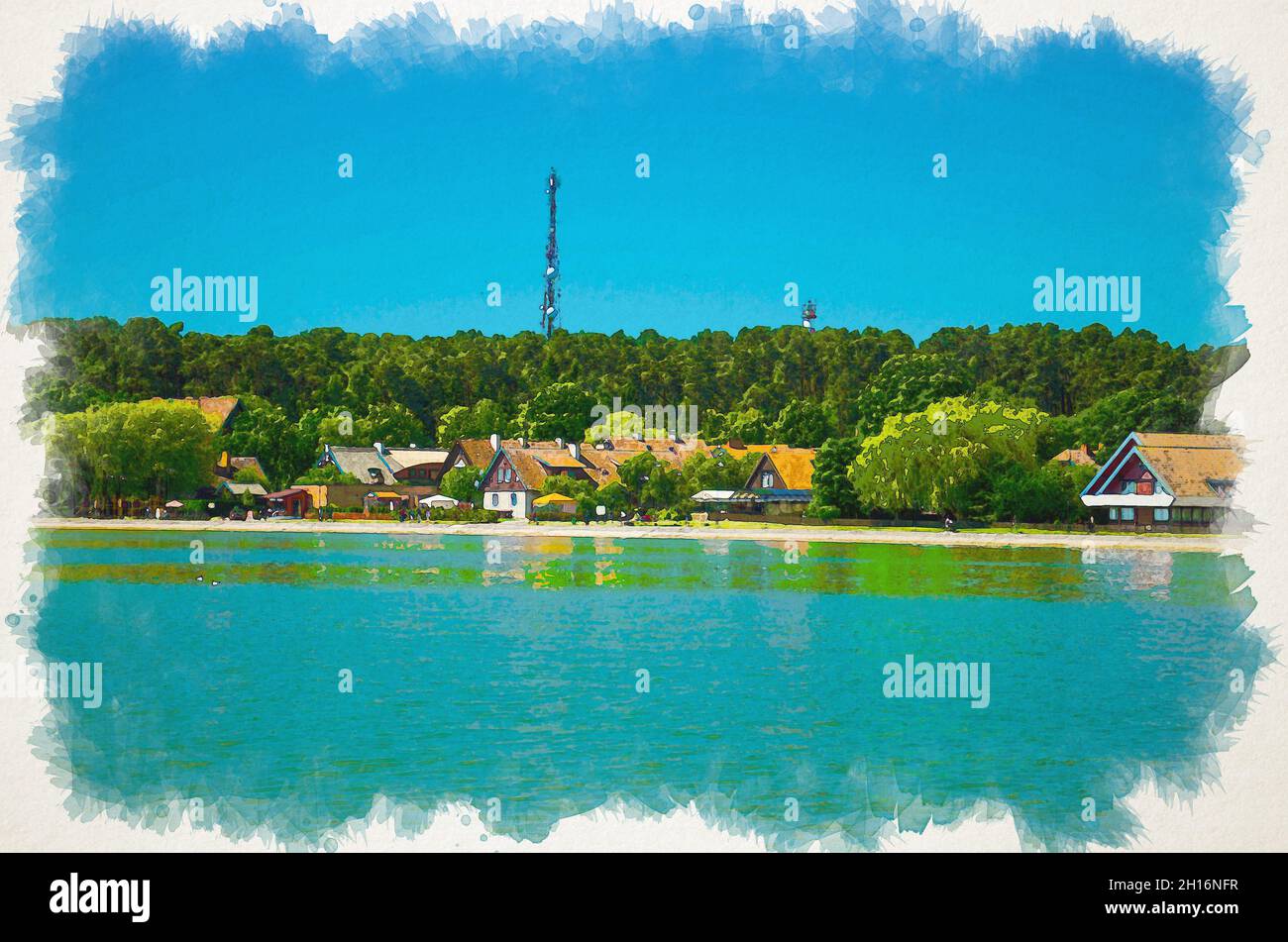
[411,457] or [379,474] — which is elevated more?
[411,457]

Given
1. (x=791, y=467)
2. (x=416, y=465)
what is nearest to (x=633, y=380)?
(x=416, y=465)

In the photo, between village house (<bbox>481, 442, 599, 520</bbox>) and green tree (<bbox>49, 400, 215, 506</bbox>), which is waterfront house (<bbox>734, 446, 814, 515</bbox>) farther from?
green tree (<bbox>49, 400, 215, 506</bbox>)

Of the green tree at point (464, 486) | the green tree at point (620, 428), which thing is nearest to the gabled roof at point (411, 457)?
the green tree at point (464, 486)

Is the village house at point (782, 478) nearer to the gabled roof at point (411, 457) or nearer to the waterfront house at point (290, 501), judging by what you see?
the gabled roof at point (411, 457)

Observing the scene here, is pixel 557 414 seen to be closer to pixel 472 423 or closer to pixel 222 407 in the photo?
pixel 472 423

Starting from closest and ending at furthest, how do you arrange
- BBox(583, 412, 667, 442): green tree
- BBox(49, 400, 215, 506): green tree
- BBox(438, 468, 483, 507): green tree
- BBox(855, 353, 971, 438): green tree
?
BBox(49, 400, 215, 506): green tree, BBox(855, 353, 971, 438): green tree, BBox(438, 468, 483, 507): green tree, BBox(583, 412, 667, 442): green tree

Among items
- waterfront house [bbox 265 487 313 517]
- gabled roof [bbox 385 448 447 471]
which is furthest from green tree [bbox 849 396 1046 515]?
gabled roof [bbox 385 448 447 471]

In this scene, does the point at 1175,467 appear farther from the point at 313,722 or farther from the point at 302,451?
the point at 302,451
